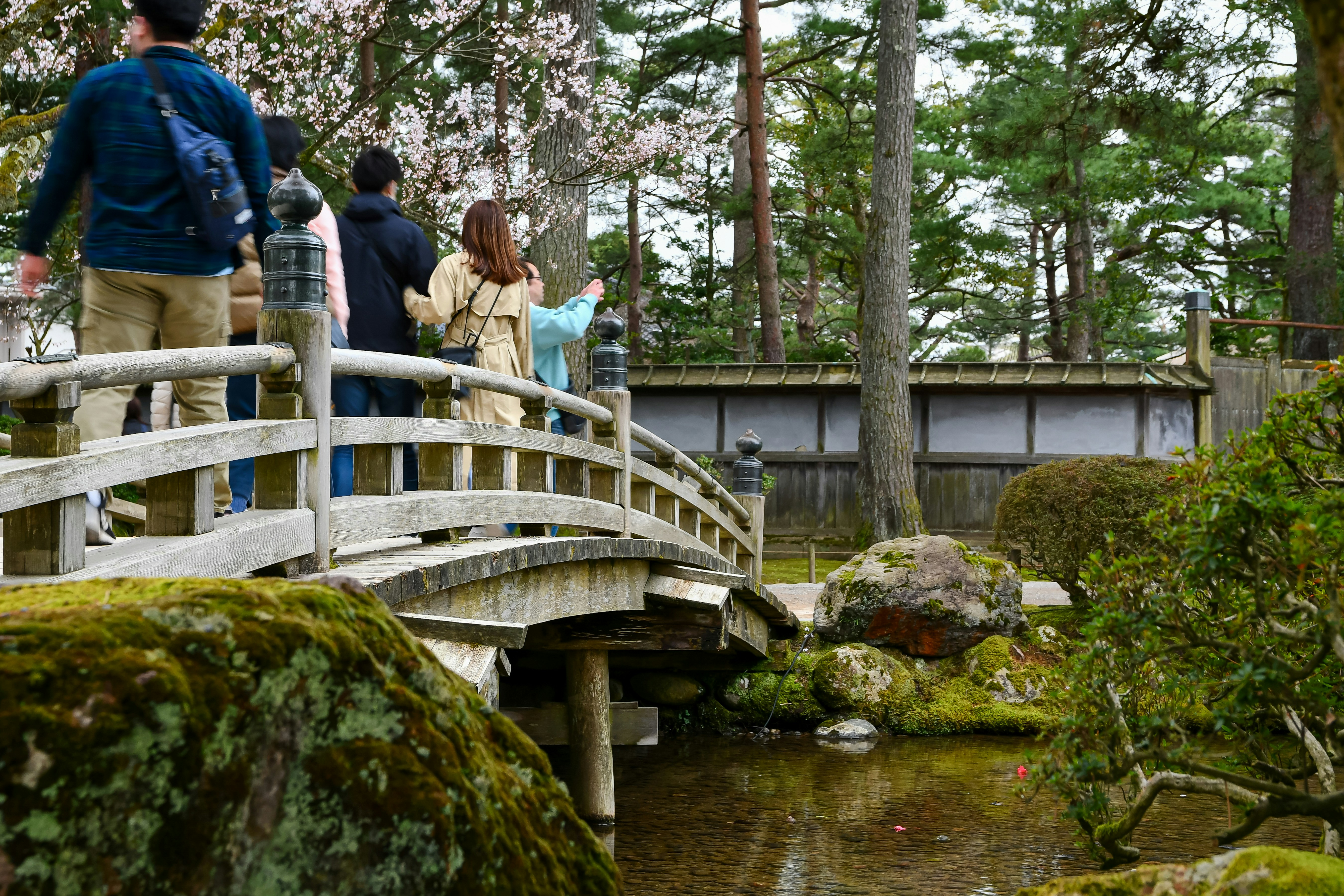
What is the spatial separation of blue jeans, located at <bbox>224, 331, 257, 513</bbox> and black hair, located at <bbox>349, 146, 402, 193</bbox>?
1.20 meters

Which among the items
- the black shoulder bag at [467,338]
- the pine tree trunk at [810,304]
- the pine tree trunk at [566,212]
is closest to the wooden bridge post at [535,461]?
the black shoulder bag at [467,338]

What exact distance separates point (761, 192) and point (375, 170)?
12.8 meters

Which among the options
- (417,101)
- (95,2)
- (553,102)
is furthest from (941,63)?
(95,2)

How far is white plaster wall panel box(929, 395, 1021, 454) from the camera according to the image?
16312 mm

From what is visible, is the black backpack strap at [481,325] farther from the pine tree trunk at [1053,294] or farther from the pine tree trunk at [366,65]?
the pine tree trunk at [1053,294]

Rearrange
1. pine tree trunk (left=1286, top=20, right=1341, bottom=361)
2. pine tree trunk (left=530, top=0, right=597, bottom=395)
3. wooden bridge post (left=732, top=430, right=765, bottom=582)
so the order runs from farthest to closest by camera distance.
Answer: pine tree trunk (left=1286, top=20, right=1341, bottom=361) < pine tree trunk (left=530, top=0, right=597, bottom=395) < wooden bridge post (left=732, top=430, right=765, bottom=582)

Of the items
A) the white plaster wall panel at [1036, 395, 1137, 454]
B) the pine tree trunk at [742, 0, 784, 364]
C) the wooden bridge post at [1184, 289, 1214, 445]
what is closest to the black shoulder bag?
the white plaster wall panel at [1036, 395, 1137, 454]

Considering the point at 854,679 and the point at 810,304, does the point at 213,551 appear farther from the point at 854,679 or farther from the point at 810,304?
the point at 810,304

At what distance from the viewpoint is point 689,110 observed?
1859 cm

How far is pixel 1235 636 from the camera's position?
403cm

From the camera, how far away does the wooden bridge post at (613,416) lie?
714 centimetres

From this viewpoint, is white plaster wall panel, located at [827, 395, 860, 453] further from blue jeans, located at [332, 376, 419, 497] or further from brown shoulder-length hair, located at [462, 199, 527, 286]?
blue jeans, located at [332, 376, 419, 497]

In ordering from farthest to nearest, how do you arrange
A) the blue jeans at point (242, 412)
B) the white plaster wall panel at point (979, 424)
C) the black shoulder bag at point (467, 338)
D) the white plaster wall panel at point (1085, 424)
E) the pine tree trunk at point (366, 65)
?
the white plaster wall panel at point (979, 424) < the white plaster wall panel at point (1085, 424) < the pine tree trunk at point (366, 65) < the black shoulder bag at point (467, 338) < the blue jeans at point (242, 412)

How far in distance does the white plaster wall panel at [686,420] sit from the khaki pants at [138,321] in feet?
42.0
